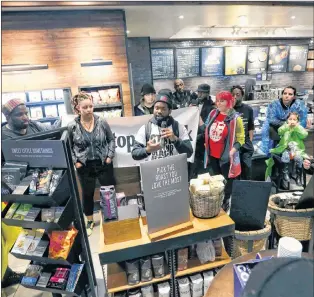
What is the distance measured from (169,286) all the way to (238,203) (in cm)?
82

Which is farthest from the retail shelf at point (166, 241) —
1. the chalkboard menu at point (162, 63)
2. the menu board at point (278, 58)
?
the menu board at point (278, 58)

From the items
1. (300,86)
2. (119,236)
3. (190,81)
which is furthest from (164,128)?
(300,86)

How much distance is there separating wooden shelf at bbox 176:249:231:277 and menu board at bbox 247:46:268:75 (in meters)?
6.70

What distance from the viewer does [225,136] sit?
2660 millimetres

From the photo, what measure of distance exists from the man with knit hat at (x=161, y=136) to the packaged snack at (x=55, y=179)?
80cm

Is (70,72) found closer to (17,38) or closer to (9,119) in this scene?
(17,38)

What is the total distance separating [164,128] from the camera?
2182mm

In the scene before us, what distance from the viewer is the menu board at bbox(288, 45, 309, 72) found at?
7.74 metres

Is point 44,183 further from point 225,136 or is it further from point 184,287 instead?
point 225,136

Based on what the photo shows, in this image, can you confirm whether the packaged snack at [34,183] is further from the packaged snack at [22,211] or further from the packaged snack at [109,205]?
the packaged snack at [109,205]

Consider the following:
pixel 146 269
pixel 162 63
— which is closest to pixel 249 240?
pixel 146 269

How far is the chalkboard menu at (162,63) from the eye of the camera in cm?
700

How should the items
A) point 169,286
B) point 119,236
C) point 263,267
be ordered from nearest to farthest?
point 263,267, point 119,236, point 169,286

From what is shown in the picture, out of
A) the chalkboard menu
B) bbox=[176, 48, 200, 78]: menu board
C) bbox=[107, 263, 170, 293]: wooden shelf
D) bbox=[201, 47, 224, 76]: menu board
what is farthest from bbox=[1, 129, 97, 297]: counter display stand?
bbox=[201, 47, 224, 76]: menu board
